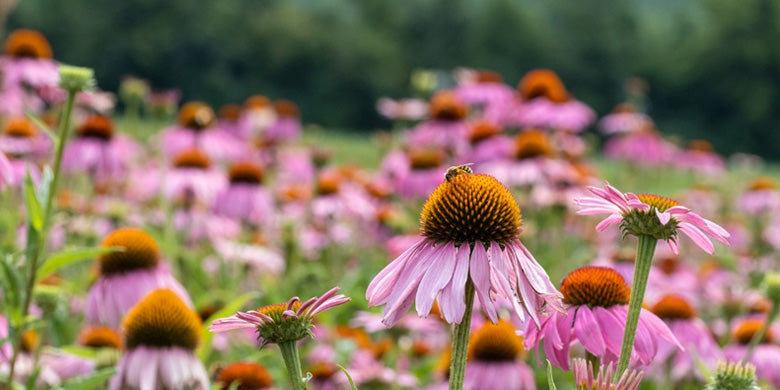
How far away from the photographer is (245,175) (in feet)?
12.4

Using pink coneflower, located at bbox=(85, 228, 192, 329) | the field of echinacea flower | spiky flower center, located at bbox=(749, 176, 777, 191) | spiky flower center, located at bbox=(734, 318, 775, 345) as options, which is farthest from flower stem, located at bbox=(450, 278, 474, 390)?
spiky flower center, located at bbox=(749, 176, 777, 191)

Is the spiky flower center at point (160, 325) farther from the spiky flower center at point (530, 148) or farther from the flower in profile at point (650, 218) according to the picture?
the spiky flower center at point (530, 148)

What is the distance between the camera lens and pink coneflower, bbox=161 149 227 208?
353cm

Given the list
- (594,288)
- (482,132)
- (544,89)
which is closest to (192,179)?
(482,132)

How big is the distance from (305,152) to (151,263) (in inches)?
126

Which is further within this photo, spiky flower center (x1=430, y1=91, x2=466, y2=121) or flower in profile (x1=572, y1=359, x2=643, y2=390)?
spiky flower center (x1=430, y1=91, x2=466, y2=121)

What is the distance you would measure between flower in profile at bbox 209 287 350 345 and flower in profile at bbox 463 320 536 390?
92 cm

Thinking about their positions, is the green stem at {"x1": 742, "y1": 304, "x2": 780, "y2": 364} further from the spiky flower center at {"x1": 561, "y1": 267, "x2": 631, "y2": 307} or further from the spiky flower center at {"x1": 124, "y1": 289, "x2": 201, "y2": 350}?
Result: the spiky flower center at {"x1": 124, "y1": 289, "x2": 201, "y2": 350}

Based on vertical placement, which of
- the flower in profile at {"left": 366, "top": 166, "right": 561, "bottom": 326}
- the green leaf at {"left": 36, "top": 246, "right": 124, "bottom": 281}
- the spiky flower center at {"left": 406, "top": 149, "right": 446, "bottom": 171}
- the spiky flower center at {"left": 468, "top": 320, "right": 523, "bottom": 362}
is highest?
the spiky flower center at {"left": 406, "top": 149, "right": 446, "bottom": 171}

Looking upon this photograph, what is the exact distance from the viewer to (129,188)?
16.1ft

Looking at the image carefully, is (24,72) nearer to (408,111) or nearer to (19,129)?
(19,129)

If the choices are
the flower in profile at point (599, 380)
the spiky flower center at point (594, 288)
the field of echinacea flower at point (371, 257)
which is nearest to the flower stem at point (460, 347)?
the field of echinacea flower at point (371, 257)

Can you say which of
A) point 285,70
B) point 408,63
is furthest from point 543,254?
point 408,63

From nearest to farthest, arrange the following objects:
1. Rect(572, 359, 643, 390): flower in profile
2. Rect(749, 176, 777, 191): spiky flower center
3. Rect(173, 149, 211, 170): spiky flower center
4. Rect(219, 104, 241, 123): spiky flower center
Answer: Rect(572, 359, 643, 390): flower in profile < Rect(173, 149, 211, 170): spiky flower center < Rect(749, 176, 777, 191): spiky flower center < Rect(219, 104, 241, 123): spiky flower center
